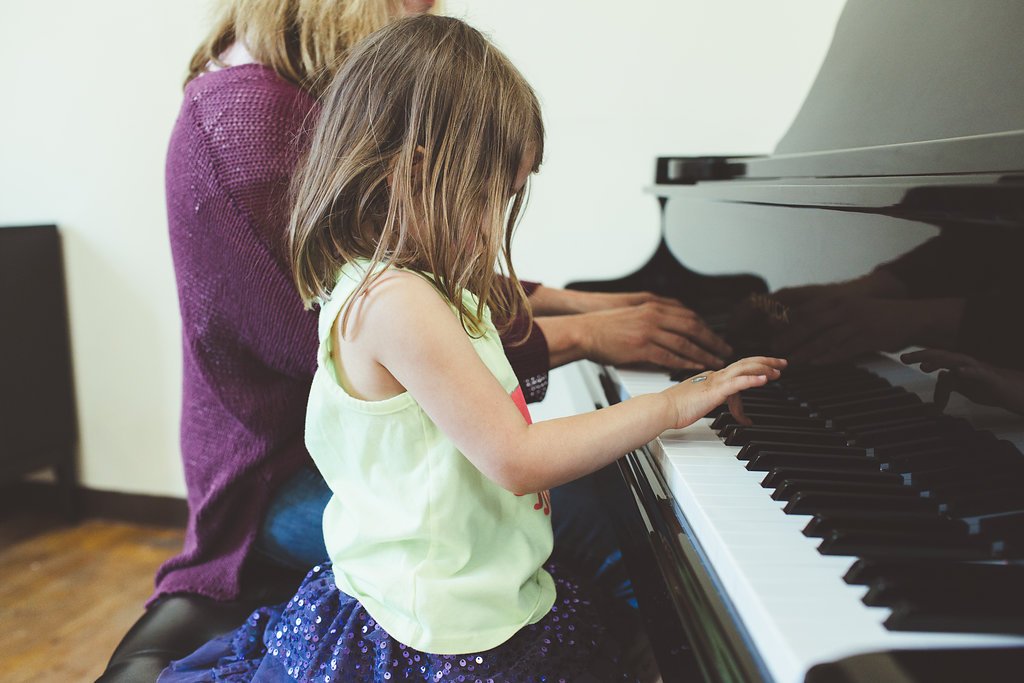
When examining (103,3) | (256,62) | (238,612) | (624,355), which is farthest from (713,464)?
(103,3)

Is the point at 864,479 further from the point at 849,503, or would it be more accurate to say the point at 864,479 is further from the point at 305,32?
the point at 305,32

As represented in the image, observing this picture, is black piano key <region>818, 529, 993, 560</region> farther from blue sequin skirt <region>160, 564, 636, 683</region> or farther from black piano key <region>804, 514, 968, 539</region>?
blue sequin skirt <region>160, 564, 636, 683</region>

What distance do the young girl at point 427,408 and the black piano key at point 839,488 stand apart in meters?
0.14

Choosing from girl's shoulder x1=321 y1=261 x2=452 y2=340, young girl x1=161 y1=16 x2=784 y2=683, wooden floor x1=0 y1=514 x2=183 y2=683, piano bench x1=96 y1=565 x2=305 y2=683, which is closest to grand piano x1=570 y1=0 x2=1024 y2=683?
young girl x1=161 y1=16 x2=784 y2=683

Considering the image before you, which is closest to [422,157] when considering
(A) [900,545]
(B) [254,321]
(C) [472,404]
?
(C) [472,404]

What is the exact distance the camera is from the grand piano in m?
0.51

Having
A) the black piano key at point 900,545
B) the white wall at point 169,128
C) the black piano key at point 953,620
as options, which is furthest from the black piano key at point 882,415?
the white wall at point 169,128

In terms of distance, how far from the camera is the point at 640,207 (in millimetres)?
2240

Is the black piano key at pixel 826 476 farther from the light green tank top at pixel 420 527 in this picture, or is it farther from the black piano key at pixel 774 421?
the light green tank top at pixel 420 527

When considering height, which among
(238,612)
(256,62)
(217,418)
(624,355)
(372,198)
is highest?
(256,62)

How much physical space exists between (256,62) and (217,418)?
528 mm

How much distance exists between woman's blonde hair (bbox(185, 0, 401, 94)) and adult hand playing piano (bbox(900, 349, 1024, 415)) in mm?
852

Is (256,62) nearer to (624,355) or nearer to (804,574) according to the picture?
(624,355)

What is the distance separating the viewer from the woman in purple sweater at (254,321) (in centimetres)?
111
